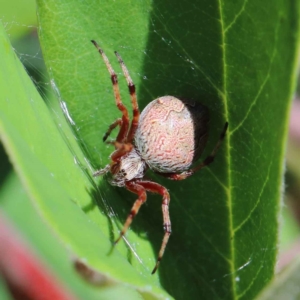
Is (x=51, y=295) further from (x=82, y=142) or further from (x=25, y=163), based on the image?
(x=25, y=163)

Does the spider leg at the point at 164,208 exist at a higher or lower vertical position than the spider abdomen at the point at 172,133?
lower

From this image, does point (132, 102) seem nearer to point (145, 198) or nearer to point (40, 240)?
point (145, 198)

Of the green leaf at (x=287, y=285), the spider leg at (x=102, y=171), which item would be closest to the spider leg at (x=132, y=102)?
the spider leg at (x=102, y=171)

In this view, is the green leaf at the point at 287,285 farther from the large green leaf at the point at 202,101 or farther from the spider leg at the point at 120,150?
the spider leg at the point at 120,150

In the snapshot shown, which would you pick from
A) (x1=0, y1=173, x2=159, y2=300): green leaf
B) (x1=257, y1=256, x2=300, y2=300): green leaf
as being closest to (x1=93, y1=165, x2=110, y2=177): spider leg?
(x1=257, y1=256, x2=300, y2=300): green leaf

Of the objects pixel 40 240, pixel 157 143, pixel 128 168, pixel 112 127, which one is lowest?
pixel 40 240

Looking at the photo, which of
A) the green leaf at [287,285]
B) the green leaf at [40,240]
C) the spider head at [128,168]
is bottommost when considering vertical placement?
the green leaf at [40,240]

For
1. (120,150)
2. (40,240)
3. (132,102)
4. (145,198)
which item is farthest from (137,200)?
(40,240)
